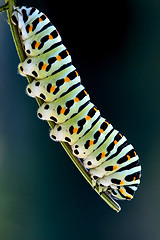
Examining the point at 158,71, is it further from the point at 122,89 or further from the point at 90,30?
the point at 90,30

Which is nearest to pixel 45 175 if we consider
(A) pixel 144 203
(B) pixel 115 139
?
(A) pixel 144 203

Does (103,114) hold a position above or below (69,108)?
above

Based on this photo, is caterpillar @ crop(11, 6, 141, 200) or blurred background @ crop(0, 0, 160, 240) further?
blurred background @ crop(0, 0, 160, 240)

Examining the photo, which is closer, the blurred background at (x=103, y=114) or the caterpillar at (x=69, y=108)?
the caterpillar at (x=69, y=108)

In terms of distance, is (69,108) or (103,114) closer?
(69,108)
